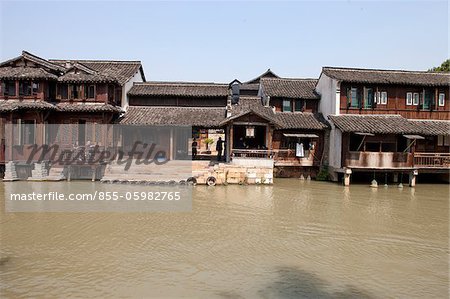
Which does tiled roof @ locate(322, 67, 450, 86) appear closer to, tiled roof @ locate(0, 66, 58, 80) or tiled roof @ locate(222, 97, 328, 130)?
tiled roof @ locate(222, 97, 328, 130)

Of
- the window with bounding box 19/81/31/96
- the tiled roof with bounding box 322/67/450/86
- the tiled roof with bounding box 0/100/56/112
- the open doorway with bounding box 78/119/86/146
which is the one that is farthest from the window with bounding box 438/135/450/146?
the window with bounding box 19/81/31/96

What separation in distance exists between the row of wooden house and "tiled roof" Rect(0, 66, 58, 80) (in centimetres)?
6

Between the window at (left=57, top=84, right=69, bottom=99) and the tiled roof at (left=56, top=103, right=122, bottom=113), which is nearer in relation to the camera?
the tiled roof at (left=56, top=103, right=122, bottom=113)

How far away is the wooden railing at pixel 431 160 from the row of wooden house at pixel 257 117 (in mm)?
66

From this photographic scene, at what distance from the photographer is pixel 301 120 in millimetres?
25797

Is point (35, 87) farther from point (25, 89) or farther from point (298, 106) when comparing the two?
point (298, 106)

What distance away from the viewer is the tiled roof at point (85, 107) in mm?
23094

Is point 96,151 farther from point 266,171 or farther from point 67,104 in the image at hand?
point 266,171

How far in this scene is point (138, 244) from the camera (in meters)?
10.6

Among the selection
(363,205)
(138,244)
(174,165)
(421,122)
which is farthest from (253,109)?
(138,244)

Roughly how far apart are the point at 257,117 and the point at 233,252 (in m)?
13.8

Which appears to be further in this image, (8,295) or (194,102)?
(194,102)

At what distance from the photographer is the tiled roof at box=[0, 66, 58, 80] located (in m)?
22.3

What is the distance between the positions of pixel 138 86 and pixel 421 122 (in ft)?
67.8
